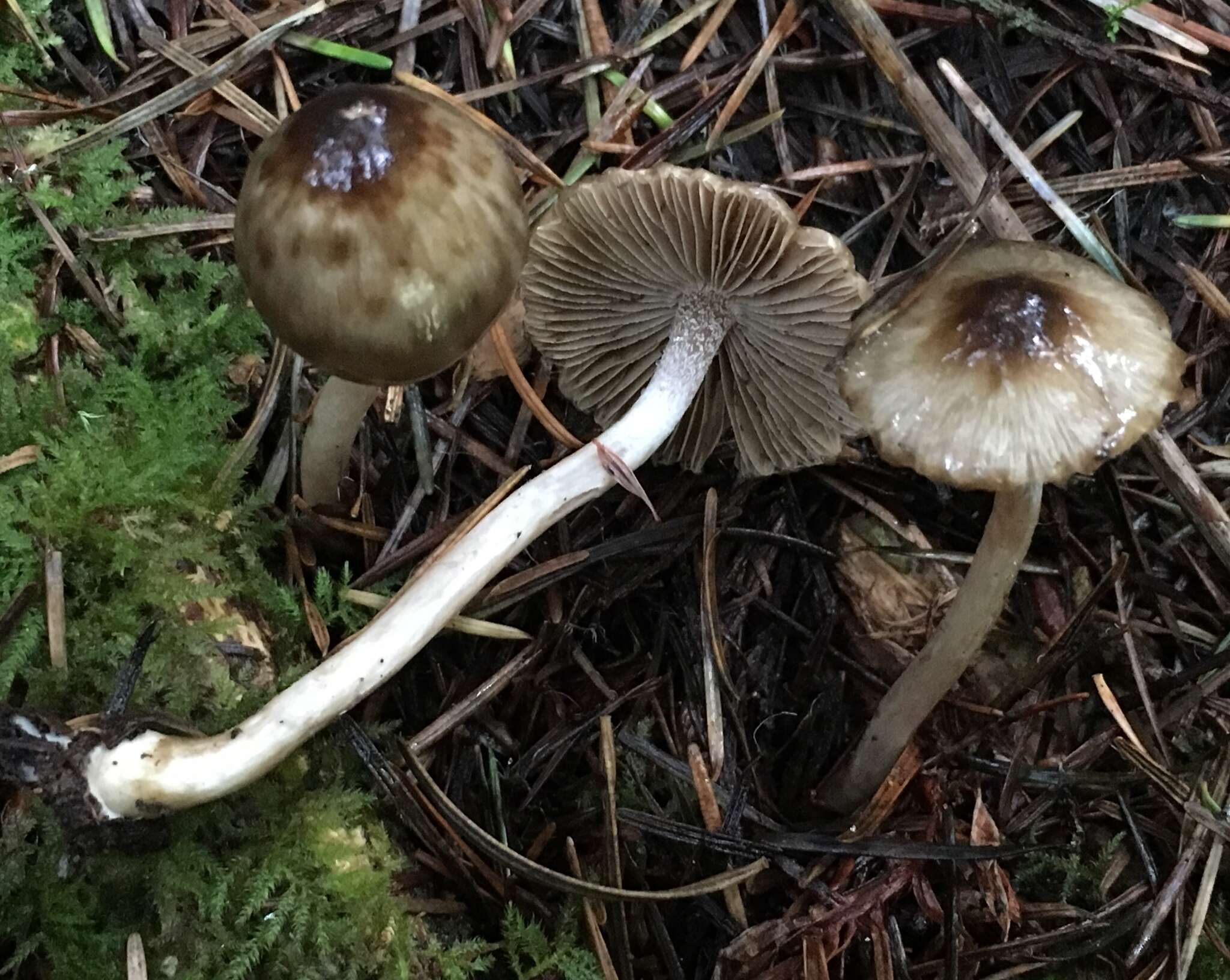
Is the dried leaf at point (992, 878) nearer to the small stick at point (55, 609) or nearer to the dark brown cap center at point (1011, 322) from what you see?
the dark brown cap center at point (1011, 322)

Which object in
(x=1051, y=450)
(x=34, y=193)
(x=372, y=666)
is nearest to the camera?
(x=1051, y=450)

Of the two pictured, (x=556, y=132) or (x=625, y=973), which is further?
(x=556, y=132)

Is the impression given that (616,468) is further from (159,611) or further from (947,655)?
(159,611)

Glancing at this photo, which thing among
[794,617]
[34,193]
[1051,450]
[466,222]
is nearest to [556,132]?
[466,222]

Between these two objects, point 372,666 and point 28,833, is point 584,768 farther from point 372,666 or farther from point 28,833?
point 28,833

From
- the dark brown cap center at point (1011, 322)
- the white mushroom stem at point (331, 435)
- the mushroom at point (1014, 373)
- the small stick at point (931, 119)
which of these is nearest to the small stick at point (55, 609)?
the white mushroom stem at point (331, 435)

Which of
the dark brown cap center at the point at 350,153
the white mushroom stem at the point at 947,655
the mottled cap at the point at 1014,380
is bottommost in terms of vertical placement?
the white mushroom stem at the point at 947,655

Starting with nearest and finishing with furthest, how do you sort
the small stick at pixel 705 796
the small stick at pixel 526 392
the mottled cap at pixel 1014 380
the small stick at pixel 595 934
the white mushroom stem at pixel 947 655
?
the mottled cap at pixel 1014 380, the white mushroom stem at pixel 947 655, the small stick at pixel 595 934, the small stick at pixel 705 796, the small stick at pixel 526 392
